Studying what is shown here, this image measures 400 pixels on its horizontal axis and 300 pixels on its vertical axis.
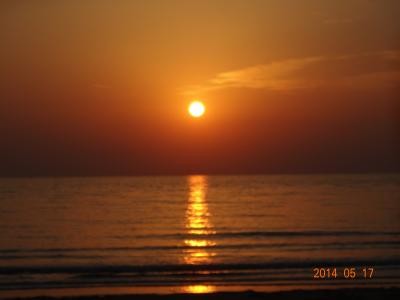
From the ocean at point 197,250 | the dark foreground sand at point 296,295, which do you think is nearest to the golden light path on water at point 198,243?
the ocean at point 197,250

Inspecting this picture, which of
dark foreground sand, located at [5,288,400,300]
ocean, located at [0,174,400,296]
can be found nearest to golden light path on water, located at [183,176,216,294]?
ocean, located at [0,174,400,296]

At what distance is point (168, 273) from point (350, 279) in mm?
5782

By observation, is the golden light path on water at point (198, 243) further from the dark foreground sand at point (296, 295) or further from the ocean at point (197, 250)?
the dark foreground sand at point (296, 295)

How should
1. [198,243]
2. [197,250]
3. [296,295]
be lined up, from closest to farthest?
[296,295], [197,250], [198,243]

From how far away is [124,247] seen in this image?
86.6ft

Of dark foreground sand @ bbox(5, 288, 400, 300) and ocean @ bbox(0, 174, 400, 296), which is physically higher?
ocean @ bbox(0, 174, 400, 296)

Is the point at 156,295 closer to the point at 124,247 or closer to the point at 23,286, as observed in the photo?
the point at 23,286

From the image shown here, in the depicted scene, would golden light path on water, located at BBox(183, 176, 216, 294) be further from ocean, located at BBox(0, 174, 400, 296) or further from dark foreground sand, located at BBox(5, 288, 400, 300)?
dark foreground sand, located at BBox(5, 288, 400, 300)

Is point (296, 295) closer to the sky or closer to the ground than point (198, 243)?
closer to the ground

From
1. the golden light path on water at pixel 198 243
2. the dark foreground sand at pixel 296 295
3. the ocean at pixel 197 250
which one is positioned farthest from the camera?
the ocean at pixel 197 250

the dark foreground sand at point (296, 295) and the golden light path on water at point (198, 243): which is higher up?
the golden light path on water at point (198, 243)

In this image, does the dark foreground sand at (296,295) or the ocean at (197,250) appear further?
the ocean at (197,250)

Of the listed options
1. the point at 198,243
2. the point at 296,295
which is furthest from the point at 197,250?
the point at 296,295

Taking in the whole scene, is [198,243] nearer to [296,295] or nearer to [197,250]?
[197,250]
